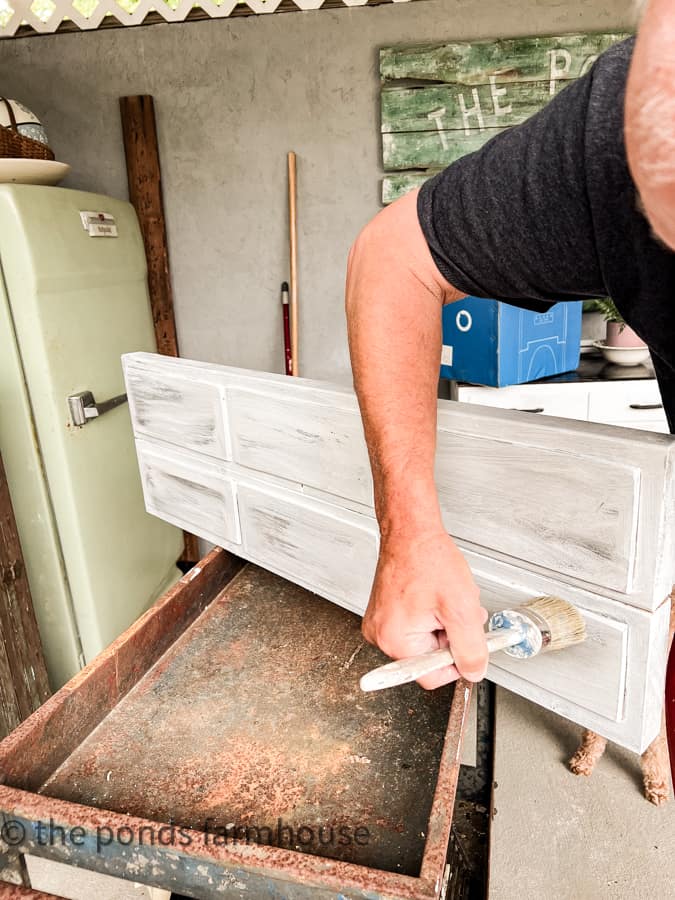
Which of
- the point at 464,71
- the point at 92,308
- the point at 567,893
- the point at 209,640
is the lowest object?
the point at 567,893

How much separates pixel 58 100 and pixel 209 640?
8.30 feet

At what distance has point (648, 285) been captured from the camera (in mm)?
749

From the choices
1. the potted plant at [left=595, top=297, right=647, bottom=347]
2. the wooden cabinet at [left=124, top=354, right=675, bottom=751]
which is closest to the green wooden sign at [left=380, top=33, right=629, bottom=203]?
the potted plant at [left=595, top=297, right=647, bottom=347]

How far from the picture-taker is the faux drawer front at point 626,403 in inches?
95.6

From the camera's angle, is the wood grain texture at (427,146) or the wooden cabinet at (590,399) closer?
the wooden cabinet at (590,399)

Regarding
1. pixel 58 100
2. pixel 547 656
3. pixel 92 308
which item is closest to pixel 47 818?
pixel 547 656

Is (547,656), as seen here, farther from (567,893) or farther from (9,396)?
(9,396)

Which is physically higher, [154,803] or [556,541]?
[556,541]

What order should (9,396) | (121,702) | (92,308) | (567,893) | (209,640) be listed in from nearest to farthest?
1. (121,702)
2. (209,640)
3. (567,893)
4. (9,396)
5. (92,308)

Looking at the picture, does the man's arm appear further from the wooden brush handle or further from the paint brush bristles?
the paint brush bristles

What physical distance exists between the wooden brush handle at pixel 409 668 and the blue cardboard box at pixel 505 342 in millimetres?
1623

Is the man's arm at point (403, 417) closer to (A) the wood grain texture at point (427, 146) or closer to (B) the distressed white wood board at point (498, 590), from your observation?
(B) the distressed white wood board at point (498, 590)

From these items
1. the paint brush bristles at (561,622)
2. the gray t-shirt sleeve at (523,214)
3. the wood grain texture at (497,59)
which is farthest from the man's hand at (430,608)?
the wood grain texture at (497,59)

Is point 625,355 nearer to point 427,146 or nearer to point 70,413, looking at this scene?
point 427,146
